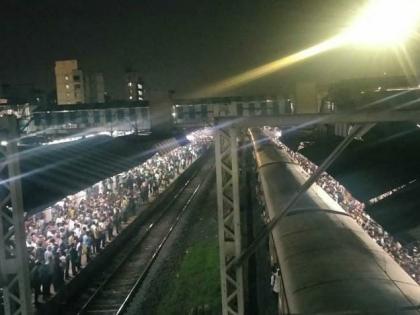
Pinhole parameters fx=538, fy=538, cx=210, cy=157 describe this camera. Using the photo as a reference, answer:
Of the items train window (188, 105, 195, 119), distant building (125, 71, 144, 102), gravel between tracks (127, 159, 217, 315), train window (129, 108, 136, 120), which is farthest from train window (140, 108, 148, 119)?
distant building (125, 71, 144, 102)

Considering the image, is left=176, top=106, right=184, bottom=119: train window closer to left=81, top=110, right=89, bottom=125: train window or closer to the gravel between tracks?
left=81, top=110, right=89, bottom=125: train window

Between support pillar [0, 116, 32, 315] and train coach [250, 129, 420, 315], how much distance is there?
4.00 m

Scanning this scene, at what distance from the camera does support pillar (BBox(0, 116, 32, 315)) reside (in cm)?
820

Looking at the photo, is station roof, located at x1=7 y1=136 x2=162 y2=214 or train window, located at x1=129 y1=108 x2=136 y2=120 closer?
station roof, located at x1=7 y1=136 x2=162 y2=214

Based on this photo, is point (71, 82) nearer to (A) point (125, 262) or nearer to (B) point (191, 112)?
(B) point (191, 112)

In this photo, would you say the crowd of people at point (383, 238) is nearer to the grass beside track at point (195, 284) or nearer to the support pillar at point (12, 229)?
the grass beside track at point (195, 284)

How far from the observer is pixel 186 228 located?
75.6 feet

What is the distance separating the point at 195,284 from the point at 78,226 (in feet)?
18.2

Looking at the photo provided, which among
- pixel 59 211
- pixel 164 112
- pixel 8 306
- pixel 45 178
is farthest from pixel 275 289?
pixel 164 112

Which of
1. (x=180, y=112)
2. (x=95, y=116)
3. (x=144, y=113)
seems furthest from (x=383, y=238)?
(x=180, y=112)

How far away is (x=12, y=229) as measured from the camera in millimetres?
8570

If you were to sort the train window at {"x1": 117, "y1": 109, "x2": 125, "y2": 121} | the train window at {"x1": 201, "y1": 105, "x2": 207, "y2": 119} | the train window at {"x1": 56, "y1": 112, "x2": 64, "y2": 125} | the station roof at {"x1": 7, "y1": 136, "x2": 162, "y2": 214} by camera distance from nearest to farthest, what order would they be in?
the station roof at {"x1": 7, "y1": 136, "x2": 162, "y2": 214}
the train window at {"x1": 56, "y1": 112, "x2": 64, "y2": 125}
the train window at {"x1": 117, "y1": 109, "x2": 125, "y2": 121}
the train window at {"x1": 201, "y1": 105, "x2": 207, "y2": 119}

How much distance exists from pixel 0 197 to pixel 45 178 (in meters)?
4.52

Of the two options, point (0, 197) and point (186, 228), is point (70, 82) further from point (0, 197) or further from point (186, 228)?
point (0, 197)
